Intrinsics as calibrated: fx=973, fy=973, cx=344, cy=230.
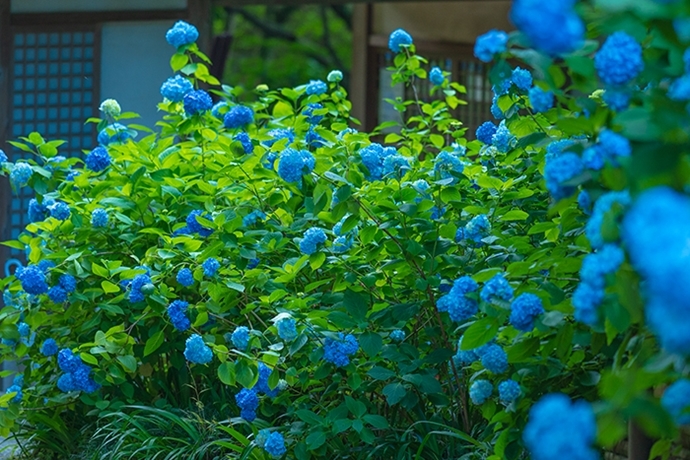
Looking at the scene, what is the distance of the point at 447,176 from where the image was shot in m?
2.81

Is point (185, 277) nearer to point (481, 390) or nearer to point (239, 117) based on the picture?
point (239, 117)

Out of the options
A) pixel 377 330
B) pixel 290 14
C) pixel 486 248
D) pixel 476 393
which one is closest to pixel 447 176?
pixel 486 248

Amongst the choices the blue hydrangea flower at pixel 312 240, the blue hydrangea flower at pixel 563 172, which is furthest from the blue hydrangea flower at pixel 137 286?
the blue hydrangea flower at pixel 563 172

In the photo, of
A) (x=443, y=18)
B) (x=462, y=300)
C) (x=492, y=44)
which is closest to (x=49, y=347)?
(x=462, y=300)

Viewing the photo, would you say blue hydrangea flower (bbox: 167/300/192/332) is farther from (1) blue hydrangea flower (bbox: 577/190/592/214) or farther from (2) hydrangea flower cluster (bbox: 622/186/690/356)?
(2) hydrangea flower cluster (bbox: 622/186/690/356)

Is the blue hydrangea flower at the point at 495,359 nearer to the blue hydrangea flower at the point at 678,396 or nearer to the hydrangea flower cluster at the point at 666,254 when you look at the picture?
the blue hydrangea flower at the point at 678,396

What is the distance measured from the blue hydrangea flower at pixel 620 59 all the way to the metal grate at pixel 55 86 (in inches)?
174

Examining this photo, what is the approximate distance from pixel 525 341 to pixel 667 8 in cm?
98

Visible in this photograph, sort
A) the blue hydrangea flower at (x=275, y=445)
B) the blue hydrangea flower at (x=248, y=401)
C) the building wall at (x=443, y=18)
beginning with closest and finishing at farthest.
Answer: the blue hydrangea flower at (x=275, y=445), the blue hydrangea flower at (x=248, y=401), the building wall at (x=443, y=18)

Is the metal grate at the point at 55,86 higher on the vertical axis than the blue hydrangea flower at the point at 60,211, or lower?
higher

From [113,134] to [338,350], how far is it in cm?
169

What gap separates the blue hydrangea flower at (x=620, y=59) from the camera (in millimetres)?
1437

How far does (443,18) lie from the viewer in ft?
27.5

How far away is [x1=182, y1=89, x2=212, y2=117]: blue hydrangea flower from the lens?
345 cm
